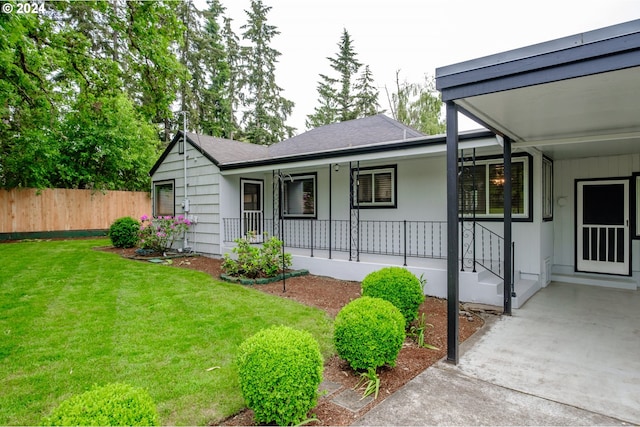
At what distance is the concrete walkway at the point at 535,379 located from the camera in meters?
2.57

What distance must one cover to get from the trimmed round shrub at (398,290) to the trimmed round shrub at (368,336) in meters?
0.86

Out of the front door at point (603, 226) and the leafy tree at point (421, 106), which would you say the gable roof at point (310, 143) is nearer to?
the front door at point (603, 226)

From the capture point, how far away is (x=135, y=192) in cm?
1747

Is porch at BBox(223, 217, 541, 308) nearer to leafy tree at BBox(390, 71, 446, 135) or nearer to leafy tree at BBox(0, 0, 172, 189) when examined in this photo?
leafy tree at BBox(0, 0, 172, 189)

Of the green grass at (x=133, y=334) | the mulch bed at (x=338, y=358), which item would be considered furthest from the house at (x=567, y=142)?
the green grass at (x=133, y=334)

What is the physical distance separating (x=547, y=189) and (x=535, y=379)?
5219 mm

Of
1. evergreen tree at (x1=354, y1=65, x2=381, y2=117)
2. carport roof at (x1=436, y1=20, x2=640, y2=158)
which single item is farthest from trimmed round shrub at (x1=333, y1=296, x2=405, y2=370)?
evergreen tree at (x1=354, y1=65, x2=381, y2=117)

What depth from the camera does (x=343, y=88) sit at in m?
27.3

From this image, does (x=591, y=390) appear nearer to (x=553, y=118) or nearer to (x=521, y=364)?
(x=521, y=364)

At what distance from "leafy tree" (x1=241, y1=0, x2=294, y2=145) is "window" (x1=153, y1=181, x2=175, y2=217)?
42.2 feet

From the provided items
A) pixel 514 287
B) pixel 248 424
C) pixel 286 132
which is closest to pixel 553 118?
pixel 514 287

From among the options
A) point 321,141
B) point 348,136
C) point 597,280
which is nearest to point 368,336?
point 597,280

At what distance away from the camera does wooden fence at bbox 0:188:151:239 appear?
13891 millimetres

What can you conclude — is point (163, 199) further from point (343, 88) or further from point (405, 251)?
point (343, 88)
